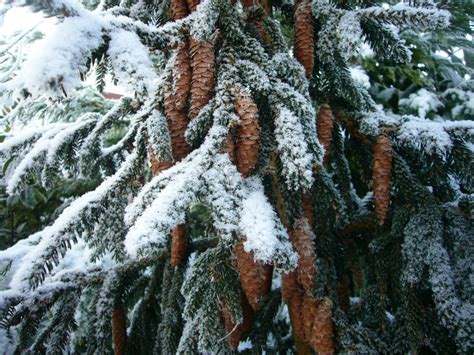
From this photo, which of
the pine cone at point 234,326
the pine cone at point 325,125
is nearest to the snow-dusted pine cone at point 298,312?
the pine cone at point 234,326

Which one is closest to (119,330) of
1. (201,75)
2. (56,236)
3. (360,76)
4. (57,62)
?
(56,236)

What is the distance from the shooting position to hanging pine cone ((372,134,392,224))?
1.20m

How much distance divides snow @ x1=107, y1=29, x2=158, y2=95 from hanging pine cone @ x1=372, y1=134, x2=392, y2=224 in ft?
2.65

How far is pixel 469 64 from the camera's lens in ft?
11.8

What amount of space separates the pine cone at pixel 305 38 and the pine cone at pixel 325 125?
147mm

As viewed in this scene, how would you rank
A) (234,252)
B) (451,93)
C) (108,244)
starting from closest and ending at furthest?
(234,252) < (108,244) < (451,93)

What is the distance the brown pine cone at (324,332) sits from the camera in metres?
1.10

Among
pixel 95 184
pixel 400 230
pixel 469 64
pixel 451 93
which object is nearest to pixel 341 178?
pixel 400 230

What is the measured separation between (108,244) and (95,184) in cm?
87

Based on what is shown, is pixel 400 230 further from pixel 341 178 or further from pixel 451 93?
pixel 451 93

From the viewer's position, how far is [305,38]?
117cm

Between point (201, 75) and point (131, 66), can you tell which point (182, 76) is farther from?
point (131, 66)

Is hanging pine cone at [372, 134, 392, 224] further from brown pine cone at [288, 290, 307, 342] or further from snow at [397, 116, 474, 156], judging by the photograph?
brown pine cone at [288, 290, 307, 342]

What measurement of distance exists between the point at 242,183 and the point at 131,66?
0.34 m
